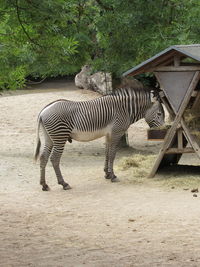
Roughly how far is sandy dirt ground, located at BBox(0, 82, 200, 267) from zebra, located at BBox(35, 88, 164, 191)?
738 mm

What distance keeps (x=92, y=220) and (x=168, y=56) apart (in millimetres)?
4015

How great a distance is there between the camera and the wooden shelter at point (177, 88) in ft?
37.4

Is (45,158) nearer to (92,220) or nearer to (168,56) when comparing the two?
(168,56)

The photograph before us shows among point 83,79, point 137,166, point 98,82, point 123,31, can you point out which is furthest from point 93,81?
point 137,166

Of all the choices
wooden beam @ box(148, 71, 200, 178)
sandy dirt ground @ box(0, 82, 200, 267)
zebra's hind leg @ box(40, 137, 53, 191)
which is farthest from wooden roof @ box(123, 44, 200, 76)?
sandy dirt ground @ box(0, 82, 200, 267)

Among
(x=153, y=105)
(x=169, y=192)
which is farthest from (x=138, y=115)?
(x=169, y=192)

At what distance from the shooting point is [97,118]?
40.5 feet

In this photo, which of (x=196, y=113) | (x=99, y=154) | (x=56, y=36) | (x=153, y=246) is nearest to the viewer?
(x=153, y=246)

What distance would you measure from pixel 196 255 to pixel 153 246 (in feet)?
2.06

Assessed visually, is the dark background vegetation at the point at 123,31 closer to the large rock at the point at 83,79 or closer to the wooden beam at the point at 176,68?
the wooden beam at the point at 176,68

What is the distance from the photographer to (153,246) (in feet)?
23.5

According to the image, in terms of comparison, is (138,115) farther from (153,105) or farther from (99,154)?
(99,154)

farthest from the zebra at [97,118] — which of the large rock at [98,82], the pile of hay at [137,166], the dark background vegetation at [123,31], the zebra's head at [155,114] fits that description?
the large rock at [98,82]

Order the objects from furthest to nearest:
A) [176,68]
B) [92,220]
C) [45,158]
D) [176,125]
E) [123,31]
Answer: [123,31] → [45,158] → [176,125] → [176,68] → [92,220]
